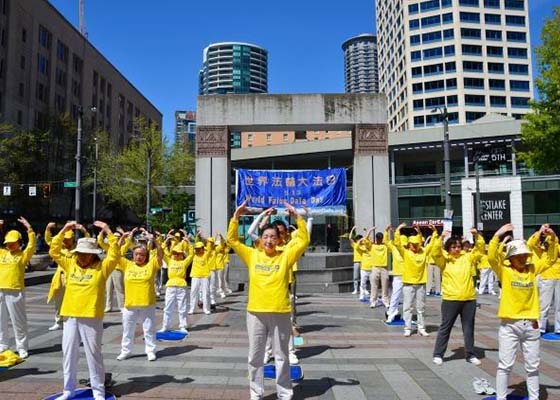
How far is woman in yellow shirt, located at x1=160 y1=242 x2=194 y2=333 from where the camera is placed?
9867 millimetres

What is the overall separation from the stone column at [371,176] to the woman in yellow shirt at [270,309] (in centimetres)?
1406

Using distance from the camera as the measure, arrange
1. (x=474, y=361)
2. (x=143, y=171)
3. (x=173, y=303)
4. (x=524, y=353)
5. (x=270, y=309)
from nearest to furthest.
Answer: (x=270, y=309), (x=524, y=353), (x=474, y=361), (x=173, y=303), (x=143, y=171)

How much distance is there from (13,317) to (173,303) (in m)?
2.97

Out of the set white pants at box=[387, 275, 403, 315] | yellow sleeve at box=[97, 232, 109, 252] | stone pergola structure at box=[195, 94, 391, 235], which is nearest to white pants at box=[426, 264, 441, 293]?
stone pergola structure at box=[195, 94, 391, 235]

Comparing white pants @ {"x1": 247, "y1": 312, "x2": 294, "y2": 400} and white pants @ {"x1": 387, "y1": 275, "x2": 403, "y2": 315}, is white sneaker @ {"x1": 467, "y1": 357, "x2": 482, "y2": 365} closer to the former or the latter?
white pants @ {"x1": 387, "y1": 275, "x2": 403, "y2": 315}

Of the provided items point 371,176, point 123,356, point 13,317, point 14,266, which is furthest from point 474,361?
point 371,176

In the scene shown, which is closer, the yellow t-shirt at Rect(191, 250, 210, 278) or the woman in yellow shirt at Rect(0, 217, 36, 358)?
the woman in yellow shirt at Rect(0, 217, 36, 358)

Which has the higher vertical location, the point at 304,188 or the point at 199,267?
the point at 304,188

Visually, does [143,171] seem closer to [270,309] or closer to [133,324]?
[133,324]

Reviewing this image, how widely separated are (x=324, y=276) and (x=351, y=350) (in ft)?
29.6

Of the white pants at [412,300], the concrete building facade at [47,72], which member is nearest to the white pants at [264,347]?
the white pants at [412,300]

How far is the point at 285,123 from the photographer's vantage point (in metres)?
20.0

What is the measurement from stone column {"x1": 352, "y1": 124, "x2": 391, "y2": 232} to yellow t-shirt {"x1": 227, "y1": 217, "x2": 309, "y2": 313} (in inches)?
550

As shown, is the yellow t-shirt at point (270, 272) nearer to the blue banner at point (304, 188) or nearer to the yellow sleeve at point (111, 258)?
the yellow sleeve at point (111, 258)
